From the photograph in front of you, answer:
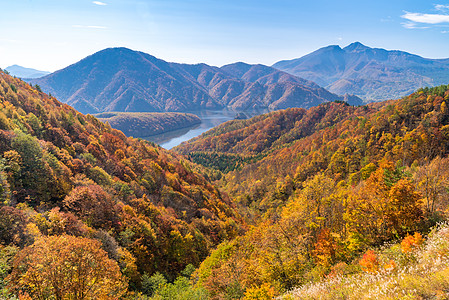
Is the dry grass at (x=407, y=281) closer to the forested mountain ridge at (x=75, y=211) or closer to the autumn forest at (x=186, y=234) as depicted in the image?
the autumn forest at (x=186, y=234)

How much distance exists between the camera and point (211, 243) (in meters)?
50.2

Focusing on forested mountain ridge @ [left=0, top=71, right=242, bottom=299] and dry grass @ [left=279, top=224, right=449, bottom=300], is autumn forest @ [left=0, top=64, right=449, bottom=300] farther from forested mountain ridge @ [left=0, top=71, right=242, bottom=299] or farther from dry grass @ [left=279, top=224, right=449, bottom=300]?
forested mountain ridge @ [left=0, top=71, right=242, bottom=299]

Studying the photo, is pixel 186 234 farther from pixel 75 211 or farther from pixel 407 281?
pixel 407 281

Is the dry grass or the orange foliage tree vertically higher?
the dry grass

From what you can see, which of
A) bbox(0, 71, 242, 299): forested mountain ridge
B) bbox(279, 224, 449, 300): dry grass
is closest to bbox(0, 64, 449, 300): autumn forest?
bbox(279, 224, 449, 300): dry grass

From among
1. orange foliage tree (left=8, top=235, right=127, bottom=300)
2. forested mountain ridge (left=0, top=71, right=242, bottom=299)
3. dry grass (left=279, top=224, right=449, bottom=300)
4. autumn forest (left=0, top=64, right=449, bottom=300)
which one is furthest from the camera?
forested mountain ridge (left=0, top=71, right=242, bottom=299)

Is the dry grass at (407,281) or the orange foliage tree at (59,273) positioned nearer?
the dry grass at (407,281)

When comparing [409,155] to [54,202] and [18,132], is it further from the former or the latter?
[18,132]

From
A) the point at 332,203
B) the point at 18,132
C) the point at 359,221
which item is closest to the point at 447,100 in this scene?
the point at 332,203

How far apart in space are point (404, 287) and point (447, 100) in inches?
3995

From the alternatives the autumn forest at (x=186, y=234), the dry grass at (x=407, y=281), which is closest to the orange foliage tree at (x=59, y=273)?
the autumn forest at (x=186, y=234)

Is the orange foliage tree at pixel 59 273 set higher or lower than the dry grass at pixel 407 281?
lower

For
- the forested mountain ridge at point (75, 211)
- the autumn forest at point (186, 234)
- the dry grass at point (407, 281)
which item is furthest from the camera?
the forested mountain ridge at point (75, 211)

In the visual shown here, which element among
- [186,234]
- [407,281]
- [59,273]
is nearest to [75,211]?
[186,234]
